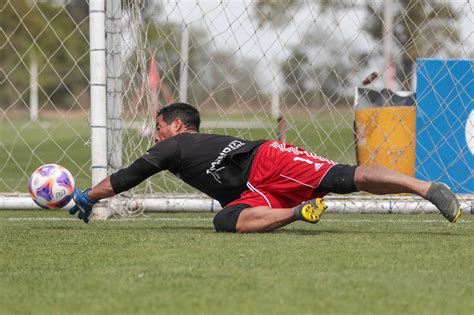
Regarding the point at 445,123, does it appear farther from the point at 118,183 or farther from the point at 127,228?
the point at 118,183

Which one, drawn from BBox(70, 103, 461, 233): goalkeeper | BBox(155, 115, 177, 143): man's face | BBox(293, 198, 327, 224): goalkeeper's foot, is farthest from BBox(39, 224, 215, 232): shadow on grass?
BBox(293, 198, 327, 224): goalkeeper's foot

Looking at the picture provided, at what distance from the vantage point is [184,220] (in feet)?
24.3

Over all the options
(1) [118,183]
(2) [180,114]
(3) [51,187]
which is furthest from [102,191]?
(2) [180,114]

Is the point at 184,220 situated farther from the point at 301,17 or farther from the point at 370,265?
the point at 370,265


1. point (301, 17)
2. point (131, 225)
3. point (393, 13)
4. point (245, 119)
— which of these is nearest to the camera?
point (131, 225)

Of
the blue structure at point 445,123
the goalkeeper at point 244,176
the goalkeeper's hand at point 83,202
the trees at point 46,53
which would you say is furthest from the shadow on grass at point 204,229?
the trees at point 46,53

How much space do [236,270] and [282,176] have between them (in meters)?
1.76

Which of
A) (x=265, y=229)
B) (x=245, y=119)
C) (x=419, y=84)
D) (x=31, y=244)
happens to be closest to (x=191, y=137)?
(x=265, y=229)

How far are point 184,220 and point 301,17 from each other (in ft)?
7.79

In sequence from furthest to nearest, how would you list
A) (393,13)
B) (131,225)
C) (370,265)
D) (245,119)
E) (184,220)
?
(393,13), (245,119), (184,220), (131,225), (370,265)

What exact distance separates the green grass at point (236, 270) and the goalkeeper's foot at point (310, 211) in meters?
0.13

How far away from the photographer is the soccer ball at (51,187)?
628 centimetres

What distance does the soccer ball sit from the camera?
6.28 metres

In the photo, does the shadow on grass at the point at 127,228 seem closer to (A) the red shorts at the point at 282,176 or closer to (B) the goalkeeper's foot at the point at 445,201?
(A) the red shorts at the point at 282,176
